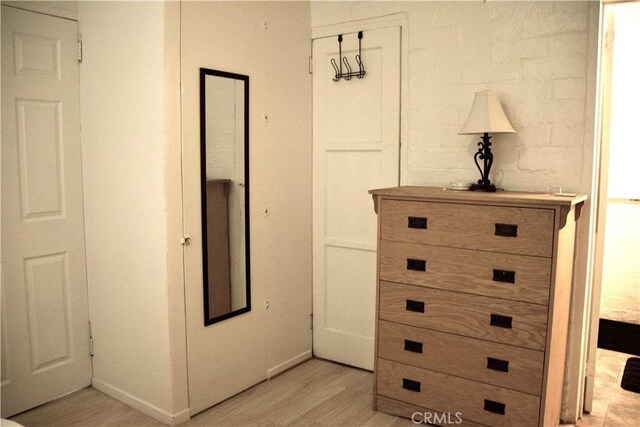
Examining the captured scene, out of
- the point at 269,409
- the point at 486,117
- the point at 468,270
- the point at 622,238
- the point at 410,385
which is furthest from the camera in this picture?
the point at 622,238

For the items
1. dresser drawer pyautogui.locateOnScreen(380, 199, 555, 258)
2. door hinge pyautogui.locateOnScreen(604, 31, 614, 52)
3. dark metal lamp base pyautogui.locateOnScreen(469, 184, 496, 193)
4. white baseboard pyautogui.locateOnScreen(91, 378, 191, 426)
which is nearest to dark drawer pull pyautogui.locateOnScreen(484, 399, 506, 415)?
dresser drawer pyautogui.locateOnScreen(380, 199, 555, 258)

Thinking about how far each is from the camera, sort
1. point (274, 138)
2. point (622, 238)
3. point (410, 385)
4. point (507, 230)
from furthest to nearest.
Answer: point (622, 238)
point (274, 138)
point (410, 385)
point (507, 230)

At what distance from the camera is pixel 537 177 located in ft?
8.70

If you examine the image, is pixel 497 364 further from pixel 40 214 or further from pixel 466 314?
pixel 40 214

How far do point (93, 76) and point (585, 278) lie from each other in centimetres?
261

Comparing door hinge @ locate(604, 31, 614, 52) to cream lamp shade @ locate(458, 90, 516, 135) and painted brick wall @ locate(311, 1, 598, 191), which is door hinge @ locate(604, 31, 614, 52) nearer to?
painted brick wall @ locate(311, 1, 598, 191)

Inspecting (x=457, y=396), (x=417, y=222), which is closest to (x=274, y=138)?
(x=417, y=222)

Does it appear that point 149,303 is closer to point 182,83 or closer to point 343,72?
point 182,83

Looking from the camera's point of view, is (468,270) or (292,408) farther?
(292,408)

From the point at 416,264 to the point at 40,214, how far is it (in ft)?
6.20

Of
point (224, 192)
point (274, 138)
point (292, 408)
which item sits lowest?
point (292, 408)

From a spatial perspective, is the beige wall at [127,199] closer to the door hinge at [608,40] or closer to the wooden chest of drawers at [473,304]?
the wooden chest of drawers at [473,304]

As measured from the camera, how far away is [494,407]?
97.0 inches

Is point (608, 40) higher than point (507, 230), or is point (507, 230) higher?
point (608, 40)
